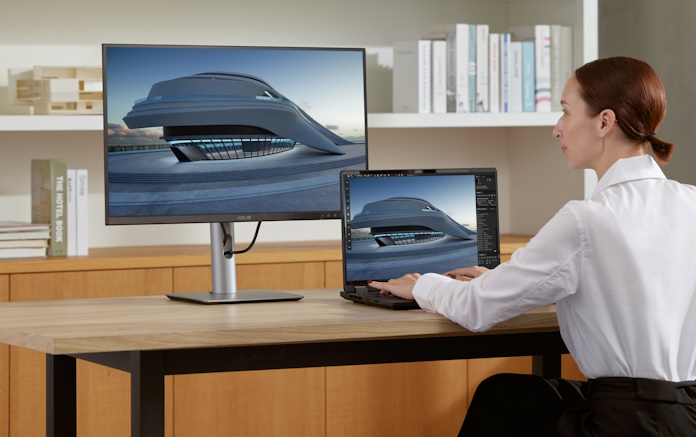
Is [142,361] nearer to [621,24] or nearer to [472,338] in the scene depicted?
[472,338]

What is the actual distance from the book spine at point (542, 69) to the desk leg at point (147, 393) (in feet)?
7.24

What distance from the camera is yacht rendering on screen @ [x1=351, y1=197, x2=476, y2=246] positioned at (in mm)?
2318

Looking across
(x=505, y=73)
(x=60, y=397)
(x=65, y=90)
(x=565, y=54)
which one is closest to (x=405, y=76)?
(x=505, y=73)

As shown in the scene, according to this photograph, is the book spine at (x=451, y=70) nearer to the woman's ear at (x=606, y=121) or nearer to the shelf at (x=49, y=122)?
the shelf at (x=49, y=122)

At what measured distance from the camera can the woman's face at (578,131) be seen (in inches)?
80.0

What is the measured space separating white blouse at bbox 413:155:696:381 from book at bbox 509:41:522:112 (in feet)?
5.91

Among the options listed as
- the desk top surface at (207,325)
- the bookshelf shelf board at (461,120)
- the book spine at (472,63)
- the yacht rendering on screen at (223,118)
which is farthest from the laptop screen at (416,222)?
the book spine at (472,63)

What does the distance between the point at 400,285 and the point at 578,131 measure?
508 mm

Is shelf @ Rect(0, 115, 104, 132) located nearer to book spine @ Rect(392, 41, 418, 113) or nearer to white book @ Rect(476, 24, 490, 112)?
book spine @ Rect(392, 41, 418, 113)

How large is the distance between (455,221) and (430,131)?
1672 mm

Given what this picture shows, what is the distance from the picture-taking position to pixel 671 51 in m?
3.88

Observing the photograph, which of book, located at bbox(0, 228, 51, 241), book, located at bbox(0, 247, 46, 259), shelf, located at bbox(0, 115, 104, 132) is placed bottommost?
book, located at bbox(0, 247, 46, 259)

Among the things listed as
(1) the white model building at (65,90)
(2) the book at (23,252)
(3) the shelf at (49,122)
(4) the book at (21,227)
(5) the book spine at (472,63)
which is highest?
(5) the book spine at (472,63)

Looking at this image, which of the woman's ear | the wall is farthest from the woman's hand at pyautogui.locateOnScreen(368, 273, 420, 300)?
the wall
